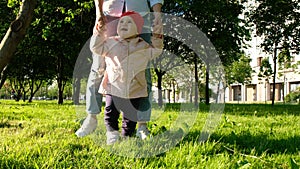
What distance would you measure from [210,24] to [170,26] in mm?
3720

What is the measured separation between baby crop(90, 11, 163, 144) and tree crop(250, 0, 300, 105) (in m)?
17.6

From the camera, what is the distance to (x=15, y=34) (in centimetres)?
321

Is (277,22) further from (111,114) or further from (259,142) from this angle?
(111,114)

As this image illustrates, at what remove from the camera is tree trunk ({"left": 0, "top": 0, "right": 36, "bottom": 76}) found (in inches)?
123

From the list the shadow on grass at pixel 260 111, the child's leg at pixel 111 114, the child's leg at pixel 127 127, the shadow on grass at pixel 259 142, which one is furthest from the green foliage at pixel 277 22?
the child's leg at pixel 111 114

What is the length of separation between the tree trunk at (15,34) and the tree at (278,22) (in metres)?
18.0

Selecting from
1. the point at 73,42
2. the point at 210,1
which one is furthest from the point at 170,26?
the point at 73,42

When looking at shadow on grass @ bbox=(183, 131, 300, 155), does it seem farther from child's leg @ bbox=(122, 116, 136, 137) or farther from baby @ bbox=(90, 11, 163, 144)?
baby @ bbox=(90, 11, 163, 144)

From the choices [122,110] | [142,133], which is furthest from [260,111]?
[122,110]

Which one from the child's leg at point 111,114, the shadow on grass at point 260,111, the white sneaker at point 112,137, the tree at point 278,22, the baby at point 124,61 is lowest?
the white sneaker at point 112,137

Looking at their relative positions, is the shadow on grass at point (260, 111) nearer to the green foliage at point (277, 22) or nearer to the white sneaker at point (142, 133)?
the white sneaker at point (142, 133)

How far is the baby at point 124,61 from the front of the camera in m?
3.33

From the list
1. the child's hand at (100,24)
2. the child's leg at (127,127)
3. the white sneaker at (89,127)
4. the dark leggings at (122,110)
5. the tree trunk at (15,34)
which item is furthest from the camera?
the white sneaker at (89,127)

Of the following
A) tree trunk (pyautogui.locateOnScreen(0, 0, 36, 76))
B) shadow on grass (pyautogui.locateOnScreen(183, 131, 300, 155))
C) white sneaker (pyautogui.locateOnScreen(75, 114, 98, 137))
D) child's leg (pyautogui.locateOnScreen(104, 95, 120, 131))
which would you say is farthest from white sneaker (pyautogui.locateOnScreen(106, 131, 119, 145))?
Answer: tree trunk (pyautogui.locateOnScreen(0, 0, 36, 76))
